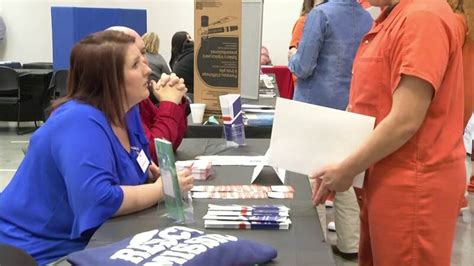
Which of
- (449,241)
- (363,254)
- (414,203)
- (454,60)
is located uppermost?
(454,60)

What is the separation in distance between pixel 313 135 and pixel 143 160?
55cm

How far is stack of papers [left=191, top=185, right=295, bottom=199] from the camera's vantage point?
5.33 feet

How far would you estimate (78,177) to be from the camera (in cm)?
139

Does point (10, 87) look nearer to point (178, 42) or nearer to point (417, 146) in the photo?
point (178, 42)

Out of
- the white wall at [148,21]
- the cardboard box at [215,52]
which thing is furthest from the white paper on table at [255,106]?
the white wall at [148,21]

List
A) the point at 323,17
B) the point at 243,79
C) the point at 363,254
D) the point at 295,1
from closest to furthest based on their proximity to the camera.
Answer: the point at 363,254, the point at 323,17, the point at 243,79, the point at 295,1

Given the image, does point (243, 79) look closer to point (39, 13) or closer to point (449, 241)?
point (449, 241)

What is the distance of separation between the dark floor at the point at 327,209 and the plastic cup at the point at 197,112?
937 mm

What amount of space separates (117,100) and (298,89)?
1.56m

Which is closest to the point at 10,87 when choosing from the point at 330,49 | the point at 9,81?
the point at 9,81

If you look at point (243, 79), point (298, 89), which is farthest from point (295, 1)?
point (298, 89)

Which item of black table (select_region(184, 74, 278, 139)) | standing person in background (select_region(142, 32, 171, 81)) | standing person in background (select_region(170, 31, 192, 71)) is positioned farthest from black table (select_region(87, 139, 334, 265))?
standing person in background (select_region(170, 31, 192, 71))

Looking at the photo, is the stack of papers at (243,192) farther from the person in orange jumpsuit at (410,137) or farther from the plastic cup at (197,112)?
the plastic cup at (197,112)

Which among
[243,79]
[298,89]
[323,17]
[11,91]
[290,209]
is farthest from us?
[11,91]
